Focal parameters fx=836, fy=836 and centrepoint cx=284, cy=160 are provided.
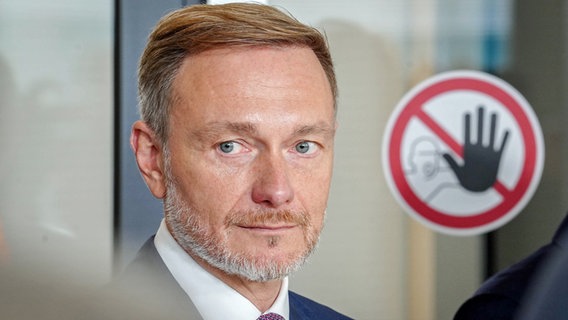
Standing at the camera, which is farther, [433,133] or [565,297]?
[433,133]

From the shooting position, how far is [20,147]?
1.17 metres

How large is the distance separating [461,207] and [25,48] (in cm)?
76

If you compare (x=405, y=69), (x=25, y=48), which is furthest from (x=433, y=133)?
(x=25, y=48)

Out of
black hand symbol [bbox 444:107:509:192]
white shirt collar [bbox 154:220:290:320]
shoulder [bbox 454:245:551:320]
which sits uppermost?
white shirt collar [bbox 154:220:290:320]

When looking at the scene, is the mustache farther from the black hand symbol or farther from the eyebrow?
the black hand symbol

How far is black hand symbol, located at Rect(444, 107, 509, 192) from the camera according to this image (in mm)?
1444

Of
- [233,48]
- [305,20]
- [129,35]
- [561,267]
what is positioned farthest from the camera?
[305,20]

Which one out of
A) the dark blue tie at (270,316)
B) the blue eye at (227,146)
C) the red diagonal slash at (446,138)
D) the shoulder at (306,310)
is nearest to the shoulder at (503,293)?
the red diagonal slash at (446,138)

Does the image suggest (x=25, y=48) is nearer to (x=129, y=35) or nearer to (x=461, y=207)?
(x=129, y=35)

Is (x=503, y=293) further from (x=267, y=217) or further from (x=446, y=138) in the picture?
(x=267, y=217)

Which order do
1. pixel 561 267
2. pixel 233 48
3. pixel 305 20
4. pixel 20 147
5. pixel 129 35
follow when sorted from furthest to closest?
pixel 305 20, pixel 129 35, pixel 20 147, pixel 233 48, pixel 561 267

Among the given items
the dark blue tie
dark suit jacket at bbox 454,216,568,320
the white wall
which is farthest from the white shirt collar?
dark suit jacket at bbox 454,216,568,320

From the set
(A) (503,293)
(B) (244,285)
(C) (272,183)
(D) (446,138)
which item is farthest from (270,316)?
(D) (446,138)

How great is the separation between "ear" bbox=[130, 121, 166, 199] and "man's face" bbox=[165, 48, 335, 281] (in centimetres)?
3
